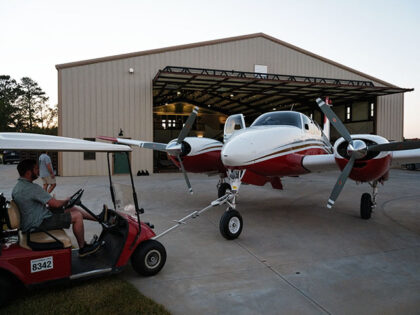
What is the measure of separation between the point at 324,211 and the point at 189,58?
15.6 m

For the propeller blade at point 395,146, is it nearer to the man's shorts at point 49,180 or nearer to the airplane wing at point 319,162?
the airplane wing at point 319,162

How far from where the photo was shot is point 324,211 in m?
8.91

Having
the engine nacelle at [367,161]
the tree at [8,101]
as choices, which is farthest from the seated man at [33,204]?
the tree at [8,101]

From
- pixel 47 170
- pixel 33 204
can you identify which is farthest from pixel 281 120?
pixel 47 170

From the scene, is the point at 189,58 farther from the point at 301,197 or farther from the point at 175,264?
the point at 175,264

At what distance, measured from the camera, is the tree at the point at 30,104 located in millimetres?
54312

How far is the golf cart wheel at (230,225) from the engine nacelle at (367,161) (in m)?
2.70

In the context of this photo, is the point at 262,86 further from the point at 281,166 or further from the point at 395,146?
the point at 395,146

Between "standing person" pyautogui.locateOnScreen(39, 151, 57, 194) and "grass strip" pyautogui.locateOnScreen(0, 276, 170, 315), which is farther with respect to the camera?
"standing person" pyautogui.locateOnScreen(39, 151, 57, 194)

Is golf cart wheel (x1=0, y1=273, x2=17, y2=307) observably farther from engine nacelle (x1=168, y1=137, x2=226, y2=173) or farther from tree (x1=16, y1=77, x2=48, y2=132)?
tree (x1=16, y1=77, x2=48, y2=132)

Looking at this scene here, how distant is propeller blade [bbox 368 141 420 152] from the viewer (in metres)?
5.22

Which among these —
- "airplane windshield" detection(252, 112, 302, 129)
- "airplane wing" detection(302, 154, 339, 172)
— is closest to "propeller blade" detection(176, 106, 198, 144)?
"airplane windshield" detection(252, 112, 302, 129)

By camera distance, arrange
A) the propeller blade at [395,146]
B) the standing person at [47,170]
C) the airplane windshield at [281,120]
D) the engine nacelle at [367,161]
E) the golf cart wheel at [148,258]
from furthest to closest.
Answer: the standing person at [47,170] → the airplane windshield at [281,120] → the engine nacelle at [367,161] → the propeller blade at [395,146] → the golf cart wheel at [148,258]

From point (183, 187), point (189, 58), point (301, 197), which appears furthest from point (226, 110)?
point (301, 197)
